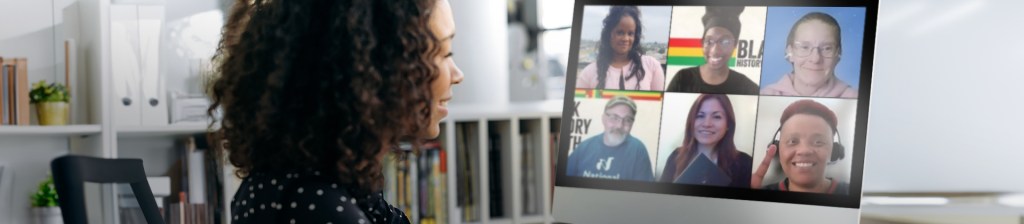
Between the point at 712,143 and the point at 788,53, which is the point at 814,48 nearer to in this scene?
the point at 788,53

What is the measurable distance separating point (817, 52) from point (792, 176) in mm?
188

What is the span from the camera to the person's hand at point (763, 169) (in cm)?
170

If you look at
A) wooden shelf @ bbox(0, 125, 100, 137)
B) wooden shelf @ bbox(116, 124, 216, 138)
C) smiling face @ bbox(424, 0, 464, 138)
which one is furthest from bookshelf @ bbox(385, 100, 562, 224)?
smiling face @ bbox(424, 0, 464, 138)

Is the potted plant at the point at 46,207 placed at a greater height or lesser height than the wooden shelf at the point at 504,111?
lesser

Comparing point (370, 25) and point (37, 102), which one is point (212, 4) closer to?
point (37, 102)

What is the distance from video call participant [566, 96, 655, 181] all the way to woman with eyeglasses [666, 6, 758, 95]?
0.35ft

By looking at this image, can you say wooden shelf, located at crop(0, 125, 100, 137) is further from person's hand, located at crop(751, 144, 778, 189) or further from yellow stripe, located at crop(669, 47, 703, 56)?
person's hand, located at crop(751, 144, 778, 189)

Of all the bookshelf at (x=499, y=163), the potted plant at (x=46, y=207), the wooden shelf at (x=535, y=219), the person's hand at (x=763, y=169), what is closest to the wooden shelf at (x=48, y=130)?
the potted plant at (x=46, y=207)

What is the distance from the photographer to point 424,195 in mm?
3330

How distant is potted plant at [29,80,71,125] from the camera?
287cm

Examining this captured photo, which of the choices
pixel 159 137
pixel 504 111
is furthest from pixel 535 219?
pixel 159 137

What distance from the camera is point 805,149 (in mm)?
1674

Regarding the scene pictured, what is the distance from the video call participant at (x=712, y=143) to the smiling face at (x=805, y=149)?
2.3 inches

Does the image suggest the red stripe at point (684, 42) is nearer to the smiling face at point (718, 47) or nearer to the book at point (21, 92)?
the smiling face at point (718, 47)
